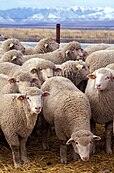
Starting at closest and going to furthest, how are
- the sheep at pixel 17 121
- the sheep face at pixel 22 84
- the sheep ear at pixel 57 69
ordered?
the sheep at pixel 17 121 → the sheep face at pixel 22 84 → the sheep ear at pixel 57 69

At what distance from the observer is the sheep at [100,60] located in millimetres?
7895

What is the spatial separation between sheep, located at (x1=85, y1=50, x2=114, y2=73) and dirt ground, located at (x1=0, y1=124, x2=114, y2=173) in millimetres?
2016

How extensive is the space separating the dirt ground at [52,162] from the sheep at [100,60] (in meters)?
2.02

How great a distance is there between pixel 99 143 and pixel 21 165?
4.75 feet

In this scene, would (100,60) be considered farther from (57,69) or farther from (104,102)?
(104,102)

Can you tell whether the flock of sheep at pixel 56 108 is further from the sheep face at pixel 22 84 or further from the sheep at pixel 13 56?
the sheep at pixel 13 56

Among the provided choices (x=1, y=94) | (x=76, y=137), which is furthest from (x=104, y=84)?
(x=1, y=94)

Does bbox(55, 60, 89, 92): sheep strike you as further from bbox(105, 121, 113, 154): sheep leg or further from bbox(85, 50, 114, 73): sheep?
bbox(105, 121, 113, 154): sheep leg

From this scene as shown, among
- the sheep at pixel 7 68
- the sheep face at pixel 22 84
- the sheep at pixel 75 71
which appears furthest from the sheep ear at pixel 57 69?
the sheep face at pixel 22 84

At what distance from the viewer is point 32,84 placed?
6.15 meters

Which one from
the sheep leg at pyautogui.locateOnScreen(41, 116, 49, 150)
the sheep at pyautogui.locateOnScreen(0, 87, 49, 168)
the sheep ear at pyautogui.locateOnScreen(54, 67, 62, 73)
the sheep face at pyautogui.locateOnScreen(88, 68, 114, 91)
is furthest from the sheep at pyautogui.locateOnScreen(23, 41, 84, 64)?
the sheep at pyautogui.locateOnScreen(0, 87, 49, 168)

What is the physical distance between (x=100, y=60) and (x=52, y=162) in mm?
2946

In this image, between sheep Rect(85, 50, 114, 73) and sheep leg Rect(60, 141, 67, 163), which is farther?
sheep Rect(85, 50, 114, 73)

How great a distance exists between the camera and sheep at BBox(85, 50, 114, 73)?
789 cm
